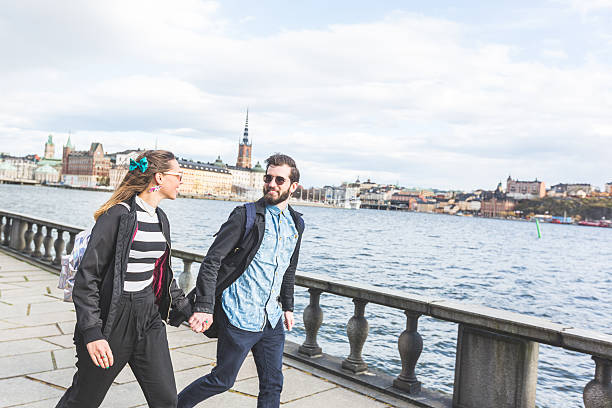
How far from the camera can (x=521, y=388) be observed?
3.68 metres

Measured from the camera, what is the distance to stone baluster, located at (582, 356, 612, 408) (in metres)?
3.31

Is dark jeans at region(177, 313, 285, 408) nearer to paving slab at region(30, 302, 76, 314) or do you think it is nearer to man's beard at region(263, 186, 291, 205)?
man's beard at region(263, 186, 291, 205)

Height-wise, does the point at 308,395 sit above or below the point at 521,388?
below

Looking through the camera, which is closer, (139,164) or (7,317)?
(139,164)

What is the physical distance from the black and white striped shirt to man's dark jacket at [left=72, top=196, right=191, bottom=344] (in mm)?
58

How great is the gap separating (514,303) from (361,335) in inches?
719

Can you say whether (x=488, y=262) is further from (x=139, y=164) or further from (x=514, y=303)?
(x=139, y=164)

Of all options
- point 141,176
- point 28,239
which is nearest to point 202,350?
point 141,176


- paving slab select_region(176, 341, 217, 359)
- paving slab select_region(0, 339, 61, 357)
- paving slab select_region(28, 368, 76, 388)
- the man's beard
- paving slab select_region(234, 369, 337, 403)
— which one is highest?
the man's beard

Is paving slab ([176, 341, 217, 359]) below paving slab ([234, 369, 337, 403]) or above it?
below

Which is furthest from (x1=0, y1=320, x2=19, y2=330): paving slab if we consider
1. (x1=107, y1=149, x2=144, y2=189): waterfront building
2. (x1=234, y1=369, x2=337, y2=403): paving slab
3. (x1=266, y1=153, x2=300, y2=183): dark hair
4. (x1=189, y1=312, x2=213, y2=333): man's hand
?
(x1=107, y1=149, x2=144, y2=189): waterfront building

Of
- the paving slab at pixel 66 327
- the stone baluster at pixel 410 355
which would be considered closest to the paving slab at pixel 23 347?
the paving slab at pixel 66 327

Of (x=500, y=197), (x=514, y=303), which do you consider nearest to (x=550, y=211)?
(x=500, y=197)

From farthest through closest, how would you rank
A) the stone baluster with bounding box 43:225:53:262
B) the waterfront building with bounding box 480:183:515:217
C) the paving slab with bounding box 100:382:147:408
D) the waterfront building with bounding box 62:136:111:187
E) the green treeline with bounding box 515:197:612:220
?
the waterfront building with bounding box 480:183:515:217 < the waterfront building with bounding box 62:136:111:187 < the green treeline with bounding box 515:197:612:220 < the stone baluster with bounding box 43:225:53:262 < the paving slab with bounding box 100:382:147:408
